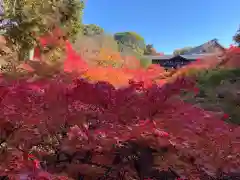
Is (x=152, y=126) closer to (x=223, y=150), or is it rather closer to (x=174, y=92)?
(x=174, y=92)

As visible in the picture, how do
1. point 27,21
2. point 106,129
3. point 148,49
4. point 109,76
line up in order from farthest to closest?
point 148,49 → point 27,21 → point 109,76 → point 106,129

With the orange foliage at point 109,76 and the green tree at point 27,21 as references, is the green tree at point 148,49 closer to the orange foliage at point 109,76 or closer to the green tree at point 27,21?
the green tree at point 27,21

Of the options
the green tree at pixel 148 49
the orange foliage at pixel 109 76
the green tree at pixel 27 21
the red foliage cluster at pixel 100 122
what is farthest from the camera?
the green tree at pixel 148 49

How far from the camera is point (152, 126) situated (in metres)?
1.34

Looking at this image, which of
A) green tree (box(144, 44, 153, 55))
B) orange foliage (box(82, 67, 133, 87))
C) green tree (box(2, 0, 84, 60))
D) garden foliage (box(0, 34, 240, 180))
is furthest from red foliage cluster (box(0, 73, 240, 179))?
green tree (box(144, 44, 153, 55))

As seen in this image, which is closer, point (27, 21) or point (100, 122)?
point (100, 122)

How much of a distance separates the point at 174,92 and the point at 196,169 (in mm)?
461

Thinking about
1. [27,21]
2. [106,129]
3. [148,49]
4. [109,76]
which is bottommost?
[106,129]

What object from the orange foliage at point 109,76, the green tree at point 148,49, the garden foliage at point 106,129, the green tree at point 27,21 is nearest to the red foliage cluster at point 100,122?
the garden foliage at point 106,129

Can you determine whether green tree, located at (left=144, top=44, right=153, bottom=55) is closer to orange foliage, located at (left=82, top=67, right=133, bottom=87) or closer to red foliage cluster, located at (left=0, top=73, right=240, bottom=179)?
orange foliage, located at (left=82, top=67, right=133, bottom=87)

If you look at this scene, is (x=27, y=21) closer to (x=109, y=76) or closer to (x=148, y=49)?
(x=109, y=76)

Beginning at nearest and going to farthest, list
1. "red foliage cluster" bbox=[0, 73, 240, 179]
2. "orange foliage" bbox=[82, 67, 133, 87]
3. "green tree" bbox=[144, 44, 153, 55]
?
"red foliage cluster" bbox=[0, 73, 240, 179] < "orange foliage" bbox=[82, 67, 133, 87] < "green tree" bbox=[144, 44, 153, 55]

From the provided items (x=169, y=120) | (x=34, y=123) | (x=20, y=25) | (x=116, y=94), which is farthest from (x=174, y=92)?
(x=20, y=25)

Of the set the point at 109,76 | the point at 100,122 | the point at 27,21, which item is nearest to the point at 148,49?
the point at 27,21
